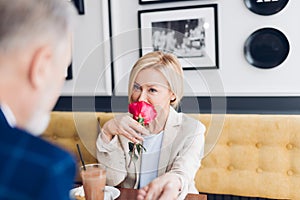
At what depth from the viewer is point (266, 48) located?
2303 millimetres

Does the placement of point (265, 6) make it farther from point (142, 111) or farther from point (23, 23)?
point (23, 23)

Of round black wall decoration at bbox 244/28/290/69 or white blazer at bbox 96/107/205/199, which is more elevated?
round black wall decoration at bbox 244/28/290/69

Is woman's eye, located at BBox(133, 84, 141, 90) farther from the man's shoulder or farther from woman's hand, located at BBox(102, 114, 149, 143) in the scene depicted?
the man's shoulder

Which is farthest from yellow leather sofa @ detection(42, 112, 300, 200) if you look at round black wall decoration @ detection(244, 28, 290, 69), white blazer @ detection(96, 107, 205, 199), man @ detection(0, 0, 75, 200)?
man @ detection(0, 0, 75, 200)

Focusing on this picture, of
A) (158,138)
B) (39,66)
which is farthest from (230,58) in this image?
(39,66)

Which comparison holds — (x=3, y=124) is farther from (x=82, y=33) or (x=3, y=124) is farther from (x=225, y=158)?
(x=82, y=33)

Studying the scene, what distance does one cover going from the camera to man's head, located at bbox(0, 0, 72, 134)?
0.60 meters

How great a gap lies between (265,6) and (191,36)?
45 centimetres

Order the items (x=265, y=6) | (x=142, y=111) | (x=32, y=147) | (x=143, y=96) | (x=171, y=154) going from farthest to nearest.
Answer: (x=265, y=6), (x=171, y=154), (x=143, y=96), (x=142, y=111), (x=32, y=147)

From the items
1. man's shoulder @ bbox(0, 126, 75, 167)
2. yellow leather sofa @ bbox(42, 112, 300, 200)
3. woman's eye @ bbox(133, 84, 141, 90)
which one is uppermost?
man's shoulder @ bbox(0, 126, 75, 167)

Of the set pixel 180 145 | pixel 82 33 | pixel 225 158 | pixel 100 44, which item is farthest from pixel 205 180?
pixel 82 33

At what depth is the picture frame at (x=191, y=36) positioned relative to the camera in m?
2.38

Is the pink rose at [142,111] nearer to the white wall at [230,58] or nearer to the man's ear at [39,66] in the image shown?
the white wall at [230,58]

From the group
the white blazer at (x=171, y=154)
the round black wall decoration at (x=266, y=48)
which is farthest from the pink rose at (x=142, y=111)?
the round black wall decoration at (x=266, y=48)
